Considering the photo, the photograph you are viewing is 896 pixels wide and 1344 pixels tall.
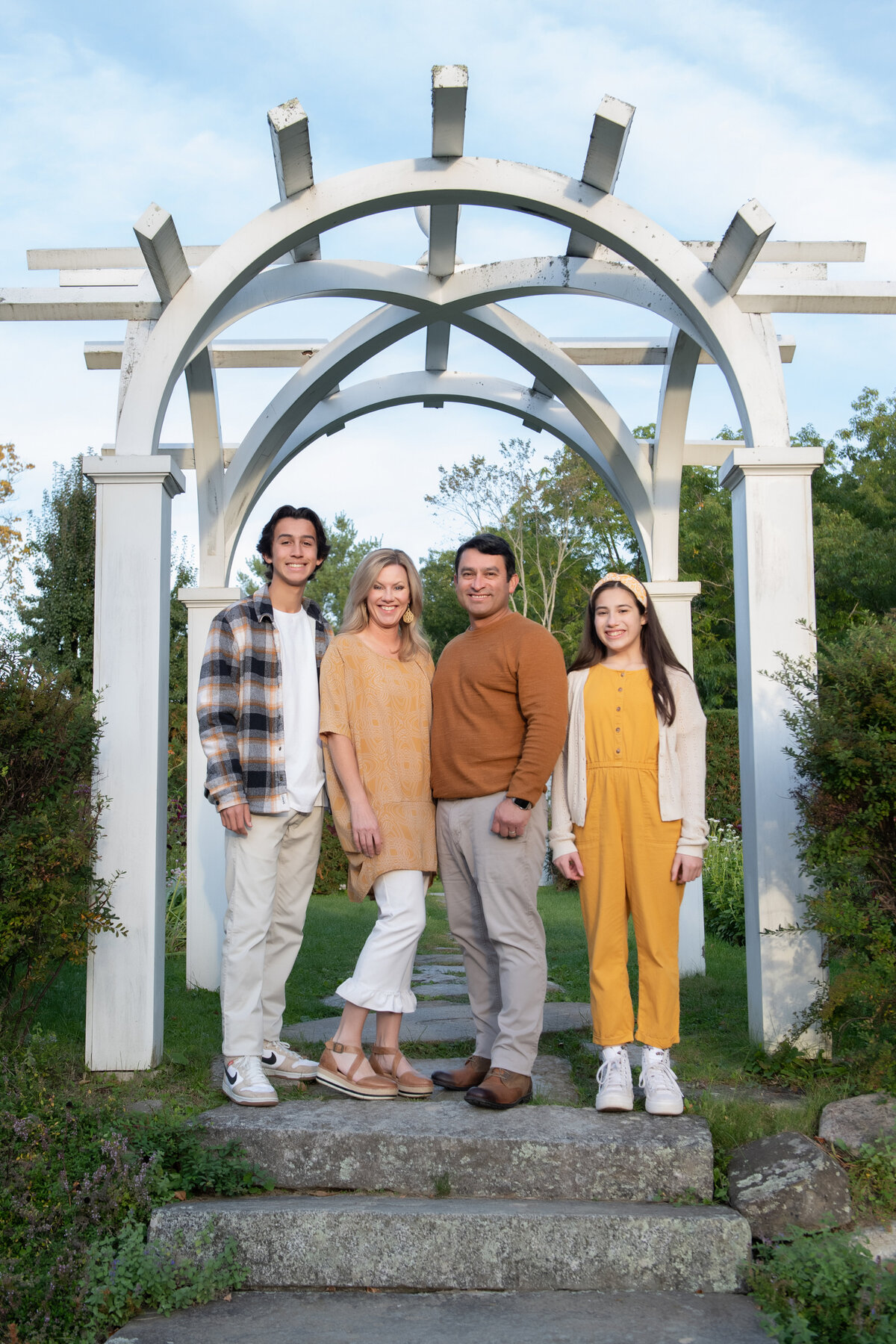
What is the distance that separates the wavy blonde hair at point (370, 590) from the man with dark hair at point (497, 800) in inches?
6.6

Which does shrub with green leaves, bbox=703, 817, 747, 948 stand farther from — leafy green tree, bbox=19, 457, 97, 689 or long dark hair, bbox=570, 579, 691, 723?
leafy green tree, bbox=19, 457, 97, 689

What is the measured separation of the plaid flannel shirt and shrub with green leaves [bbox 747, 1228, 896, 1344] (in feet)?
6.30

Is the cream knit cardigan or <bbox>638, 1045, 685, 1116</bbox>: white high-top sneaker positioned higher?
the cream knit cardigan

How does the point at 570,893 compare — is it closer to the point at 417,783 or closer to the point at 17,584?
the point at 417,783

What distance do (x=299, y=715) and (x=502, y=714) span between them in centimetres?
73

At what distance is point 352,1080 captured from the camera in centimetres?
332

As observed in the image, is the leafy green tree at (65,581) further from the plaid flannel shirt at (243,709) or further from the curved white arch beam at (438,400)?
the plaid flannel shirt at (243,709)

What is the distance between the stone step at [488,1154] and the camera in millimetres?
2834

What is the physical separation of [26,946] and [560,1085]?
1.88 m

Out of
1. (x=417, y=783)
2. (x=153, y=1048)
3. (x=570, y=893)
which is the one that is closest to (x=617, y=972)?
(x=417, y=783)

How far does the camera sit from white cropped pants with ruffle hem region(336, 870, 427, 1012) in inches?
129

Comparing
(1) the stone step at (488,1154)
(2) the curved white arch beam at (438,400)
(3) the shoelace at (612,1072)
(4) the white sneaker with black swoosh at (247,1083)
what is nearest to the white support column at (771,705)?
(3) the shoelace at (612,1072)

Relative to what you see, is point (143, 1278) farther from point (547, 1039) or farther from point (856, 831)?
point (856, 831)

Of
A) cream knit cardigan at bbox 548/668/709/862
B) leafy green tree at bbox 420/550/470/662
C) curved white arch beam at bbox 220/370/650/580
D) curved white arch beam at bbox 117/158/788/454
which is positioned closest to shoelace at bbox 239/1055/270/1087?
cream knit cardigan at bbox 548/668/709/862
